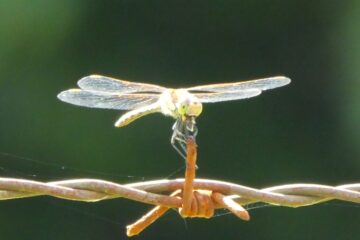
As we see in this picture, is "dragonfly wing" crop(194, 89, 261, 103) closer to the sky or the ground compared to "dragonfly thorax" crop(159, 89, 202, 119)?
closer to the sky

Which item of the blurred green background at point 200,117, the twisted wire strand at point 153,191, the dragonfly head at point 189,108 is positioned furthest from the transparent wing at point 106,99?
the blurred green background at point 200,117

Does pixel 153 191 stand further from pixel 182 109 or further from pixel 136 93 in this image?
pixel 136 93

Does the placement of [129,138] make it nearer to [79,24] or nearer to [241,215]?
[79,24]

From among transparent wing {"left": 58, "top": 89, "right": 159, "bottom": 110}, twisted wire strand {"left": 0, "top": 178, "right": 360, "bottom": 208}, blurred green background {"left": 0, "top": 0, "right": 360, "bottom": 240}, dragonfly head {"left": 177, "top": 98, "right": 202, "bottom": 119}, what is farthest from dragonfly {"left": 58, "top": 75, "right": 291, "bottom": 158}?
blurred green background {"left": 0, "top": 0, "right": 360, "bottom": 240}

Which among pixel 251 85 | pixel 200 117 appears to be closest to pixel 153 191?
pixel 251 85

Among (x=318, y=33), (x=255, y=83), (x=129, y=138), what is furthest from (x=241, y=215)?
(x=318, y=33)

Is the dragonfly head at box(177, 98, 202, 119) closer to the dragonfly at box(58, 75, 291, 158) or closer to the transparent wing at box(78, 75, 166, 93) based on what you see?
the dragonfly at box(58, 75, 291, 158)
